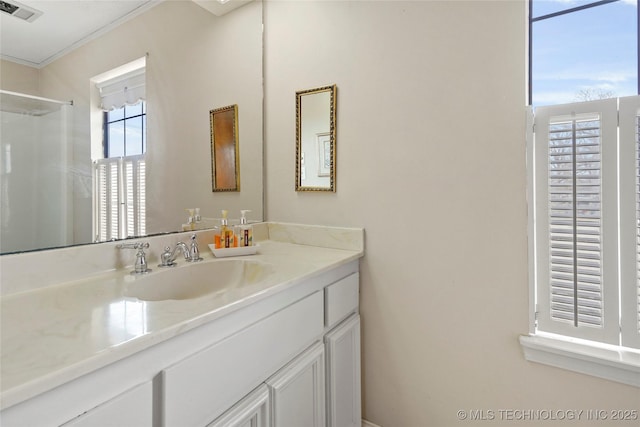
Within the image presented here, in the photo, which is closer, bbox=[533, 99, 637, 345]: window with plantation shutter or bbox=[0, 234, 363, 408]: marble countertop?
bbox=[0, 234, 363, 408]: marble countertop

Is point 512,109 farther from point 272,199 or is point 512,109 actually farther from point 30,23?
point 30,23

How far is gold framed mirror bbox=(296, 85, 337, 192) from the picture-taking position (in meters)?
1.52

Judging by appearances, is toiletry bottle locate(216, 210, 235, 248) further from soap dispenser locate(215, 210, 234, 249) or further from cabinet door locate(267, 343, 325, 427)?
cabinet door locate(267, 343, 325, 427)

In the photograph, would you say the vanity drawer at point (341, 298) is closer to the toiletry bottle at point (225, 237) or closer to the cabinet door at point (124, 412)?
the toiletry bottle at point (225, 237)

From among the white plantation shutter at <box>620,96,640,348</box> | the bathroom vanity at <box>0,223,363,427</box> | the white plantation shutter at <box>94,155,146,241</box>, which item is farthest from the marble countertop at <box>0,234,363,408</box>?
the white plantation shutter at <box>620,96,640,348</box>

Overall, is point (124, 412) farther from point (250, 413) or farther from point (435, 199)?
point (435, 199)

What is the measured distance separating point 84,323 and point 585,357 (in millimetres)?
1428

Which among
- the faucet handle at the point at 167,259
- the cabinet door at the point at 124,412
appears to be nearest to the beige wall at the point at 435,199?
the faucet handle at the point at 167,259

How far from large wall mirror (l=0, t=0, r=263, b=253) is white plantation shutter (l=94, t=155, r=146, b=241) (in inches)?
0.6

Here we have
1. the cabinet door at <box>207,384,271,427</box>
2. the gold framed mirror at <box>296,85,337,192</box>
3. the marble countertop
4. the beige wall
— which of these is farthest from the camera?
the gold framed mirror at <box>296,85,337,192</box>

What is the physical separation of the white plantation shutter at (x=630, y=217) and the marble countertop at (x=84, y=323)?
99cm

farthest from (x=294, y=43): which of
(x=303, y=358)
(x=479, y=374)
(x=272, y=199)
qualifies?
(x=479, y=374)

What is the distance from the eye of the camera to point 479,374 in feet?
4.08

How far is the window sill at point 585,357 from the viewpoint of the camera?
99 cm
